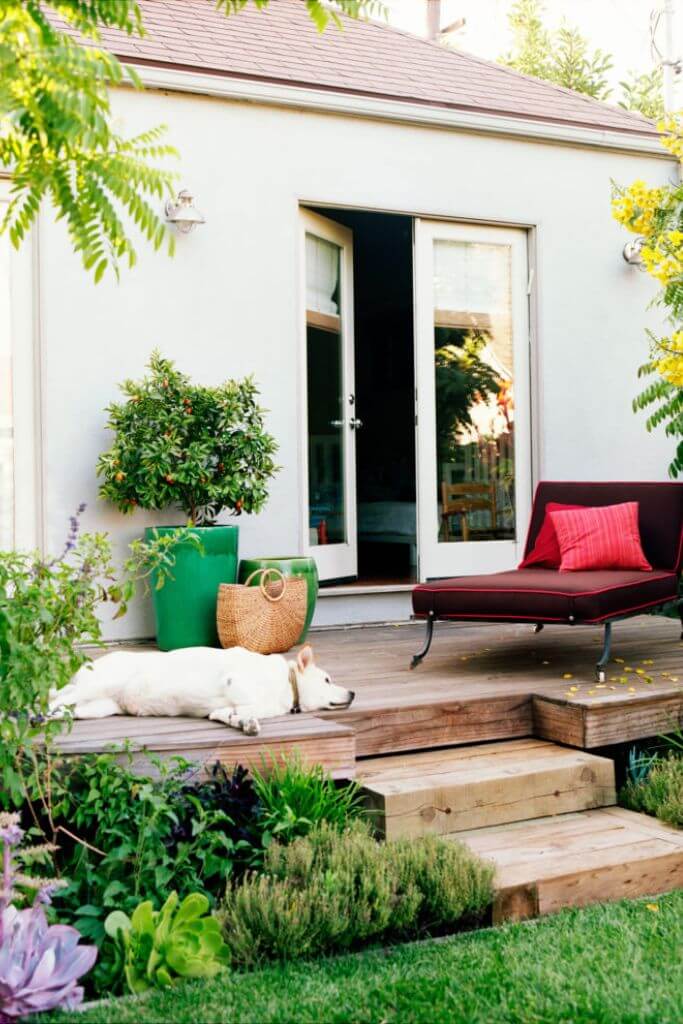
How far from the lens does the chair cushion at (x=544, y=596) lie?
448cm

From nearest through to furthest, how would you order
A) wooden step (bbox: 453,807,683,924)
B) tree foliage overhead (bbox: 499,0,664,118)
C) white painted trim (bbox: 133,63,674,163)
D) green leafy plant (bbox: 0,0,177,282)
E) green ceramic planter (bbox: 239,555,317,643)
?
green leafy plant (bbox: 0,0,177,282)
wooden step (bbox: 453,807,683,924)
green ceramic planter (bbox: 239,555,317,643)
white painted trim (bbox: 133,63,674,163)
tree foliage overhead (bbox: 499,0,664,118)

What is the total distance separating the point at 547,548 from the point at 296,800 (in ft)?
8.80

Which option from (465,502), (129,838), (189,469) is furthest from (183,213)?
(129,838)

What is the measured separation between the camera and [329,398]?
22.0 ft

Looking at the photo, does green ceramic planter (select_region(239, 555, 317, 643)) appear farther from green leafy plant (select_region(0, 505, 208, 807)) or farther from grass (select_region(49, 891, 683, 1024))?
grass (select_region(49, 891, 683, 1024))

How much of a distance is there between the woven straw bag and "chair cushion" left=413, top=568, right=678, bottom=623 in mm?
664

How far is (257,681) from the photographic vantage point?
376 cm

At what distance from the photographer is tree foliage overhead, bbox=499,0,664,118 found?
2264cm

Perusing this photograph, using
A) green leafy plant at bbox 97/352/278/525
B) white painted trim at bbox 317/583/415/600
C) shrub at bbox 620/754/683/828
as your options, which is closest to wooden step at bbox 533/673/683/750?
shrub at bbox 620/754/683/828

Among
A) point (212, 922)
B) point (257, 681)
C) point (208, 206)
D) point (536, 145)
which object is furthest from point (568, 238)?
point (212, 922)

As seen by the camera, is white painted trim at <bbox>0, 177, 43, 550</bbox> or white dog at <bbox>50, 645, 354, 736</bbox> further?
white painted trim at <bbox>0, 177, 43, 550</bbox>

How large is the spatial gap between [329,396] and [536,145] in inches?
85.6

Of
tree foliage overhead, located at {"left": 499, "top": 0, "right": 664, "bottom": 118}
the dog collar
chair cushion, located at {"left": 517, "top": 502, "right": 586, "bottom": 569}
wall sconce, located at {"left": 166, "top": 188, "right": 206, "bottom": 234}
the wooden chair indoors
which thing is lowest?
the dog collar

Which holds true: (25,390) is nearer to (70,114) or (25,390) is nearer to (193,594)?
(193,594)
